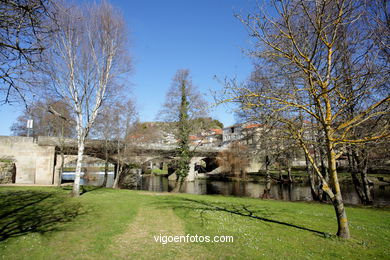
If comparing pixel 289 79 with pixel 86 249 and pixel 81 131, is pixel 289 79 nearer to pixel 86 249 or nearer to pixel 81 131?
pixel 86 249

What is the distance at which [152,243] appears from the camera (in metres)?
5.70

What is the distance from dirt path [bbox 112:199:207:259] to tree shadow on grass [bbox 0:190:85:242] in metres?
2.19

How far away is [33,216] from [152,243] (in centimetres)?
492

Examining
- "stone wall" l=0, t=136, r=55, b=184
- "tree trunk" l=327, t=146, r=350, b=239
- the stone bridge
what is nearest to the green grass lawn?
"tree trunk" l=327, t=146, r=350, b=239

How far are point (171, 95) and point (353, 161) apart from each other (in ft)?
53.2

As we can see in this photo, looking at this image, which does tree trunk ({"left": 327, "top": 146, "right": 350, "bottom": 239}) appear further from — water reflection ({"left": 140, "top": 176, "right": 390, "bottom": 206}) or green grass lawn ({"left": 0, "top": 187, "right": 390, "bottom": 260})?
water reflection ({"left": 140, "top": 176, "right": 390, "bottom": 206})

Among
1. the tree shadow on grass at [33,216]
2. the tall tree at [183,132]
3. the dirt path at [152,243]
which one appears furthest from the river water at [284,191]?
the tree shadow on grass at [33,216]

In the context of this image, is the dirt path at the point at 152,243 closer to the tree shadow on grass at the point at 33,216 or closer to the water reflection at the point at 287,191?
the tree shadow on grass at the point at 33,216

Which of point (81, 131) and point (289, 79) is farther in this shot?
point (81, 131)

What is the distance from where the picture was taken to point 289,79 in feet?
21.4

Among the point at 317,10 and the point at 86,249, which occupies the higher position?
the point at 317,10

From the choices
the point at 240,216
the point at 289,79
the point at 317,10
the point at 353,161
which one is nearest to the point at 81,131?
the point at 240,216

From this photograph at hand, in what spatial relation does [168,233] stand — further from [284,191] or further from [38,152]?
[38,152]

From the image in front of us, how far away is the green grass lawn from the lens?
504 cm
